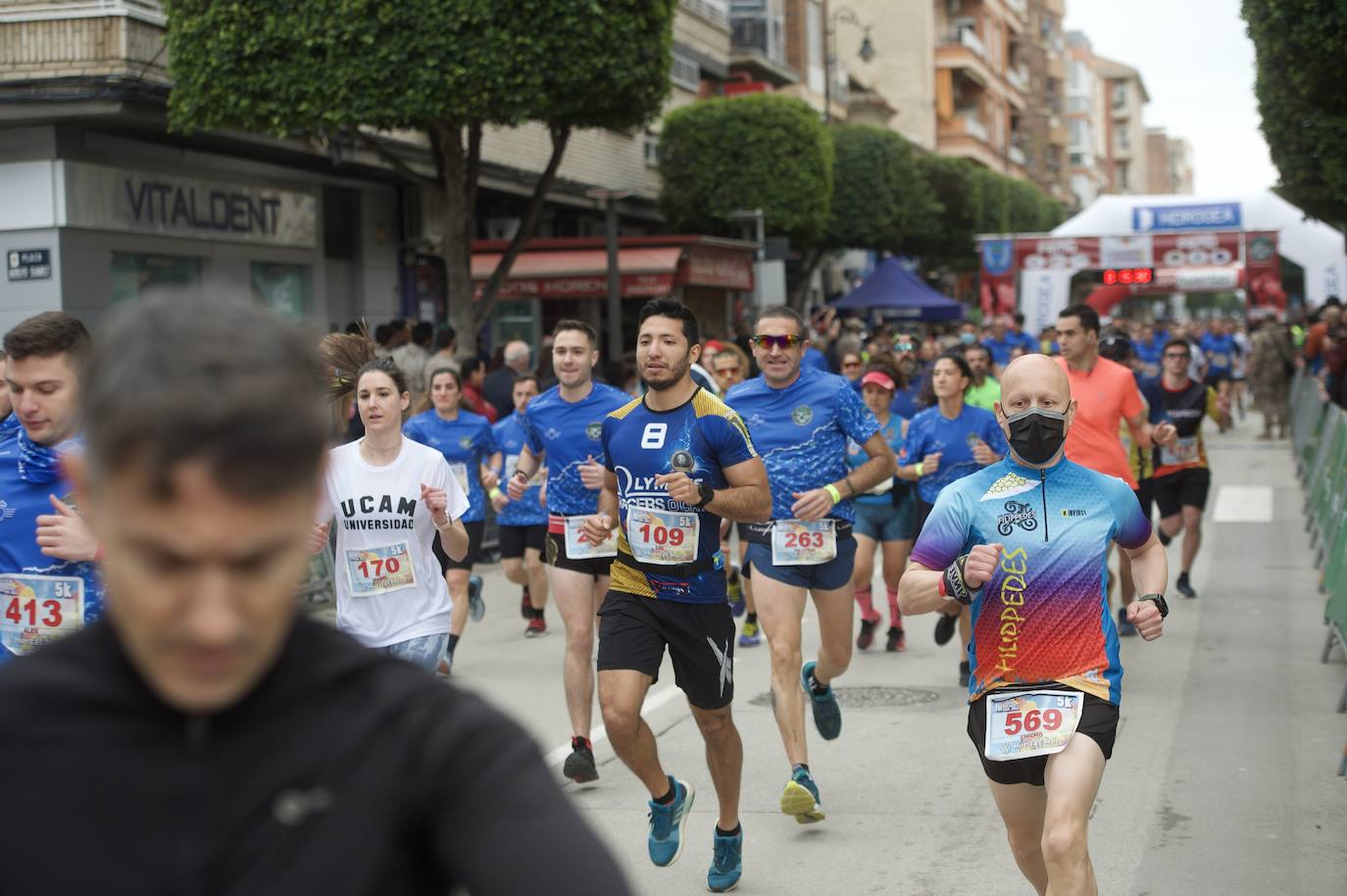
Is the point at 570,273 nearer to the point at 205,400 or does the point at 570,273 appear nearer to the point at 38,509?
the point at 38,509

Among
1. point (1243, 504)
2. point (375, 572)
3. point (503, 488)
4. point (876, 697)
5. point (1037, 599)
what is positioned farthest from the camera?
point (1243, 504)

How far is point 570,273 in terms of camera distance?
25.3 m

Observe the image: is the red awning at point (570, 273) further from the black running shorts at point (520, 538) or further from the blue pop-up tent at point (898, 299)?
the black running shorts at point (520, 538)

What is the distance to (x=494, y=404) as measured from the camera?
1588cm

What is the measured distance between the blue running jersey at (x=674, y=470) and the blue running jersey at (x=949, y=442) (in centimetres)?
442

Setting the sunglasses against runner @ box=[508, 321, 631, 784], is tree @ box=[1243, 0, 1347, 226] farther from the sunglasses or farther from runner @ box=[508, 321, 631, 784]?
the sunglasses

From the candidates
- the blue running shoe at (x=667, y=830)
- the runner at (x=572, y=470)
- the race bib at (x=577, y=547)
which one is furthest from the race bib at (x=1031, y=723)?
the race bib at (x=577, y=547)

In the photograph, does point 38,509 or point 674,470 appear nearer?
point 38,509

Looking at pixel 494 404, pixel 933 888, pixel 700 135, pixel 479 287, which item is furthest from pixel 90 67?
pixel 700 135

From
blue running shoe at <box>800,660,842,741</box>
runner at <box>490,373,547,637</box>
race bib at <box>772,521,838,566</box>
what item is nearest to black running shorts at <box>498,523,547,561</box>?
runner at <box>490,373,547,637</box>

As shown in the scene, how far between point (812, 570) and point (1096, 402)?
8.58 feet

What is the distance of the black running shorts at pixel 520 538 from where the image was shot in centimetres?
1158

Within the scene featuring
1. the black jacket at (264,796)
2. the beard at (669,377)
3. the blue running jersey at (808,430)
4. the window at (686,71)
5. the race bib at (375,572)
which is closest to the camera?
the black jacket at (264,796)

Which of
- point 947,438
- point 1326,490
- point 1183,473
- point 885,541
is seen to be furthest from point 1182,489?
point 947,438
